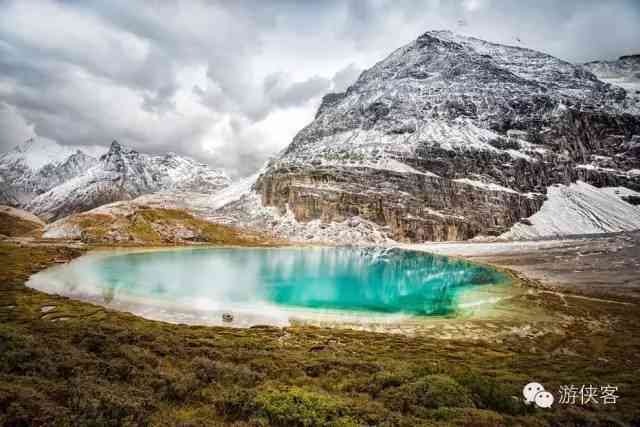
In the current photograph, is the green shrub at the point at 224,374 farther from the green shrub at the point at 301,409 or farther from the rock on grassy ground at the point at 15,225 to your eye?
the rock on grassy ground at the point at 15,225

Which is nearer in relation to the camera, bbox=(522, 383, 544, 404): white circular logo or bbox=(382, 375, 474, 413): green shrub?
bbox=(522, 383, 544, 404): white circular logo

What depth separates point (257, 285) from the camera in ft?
202

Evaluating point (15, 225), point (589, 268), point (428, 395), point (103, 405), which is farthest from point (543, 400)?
point (15, 225)

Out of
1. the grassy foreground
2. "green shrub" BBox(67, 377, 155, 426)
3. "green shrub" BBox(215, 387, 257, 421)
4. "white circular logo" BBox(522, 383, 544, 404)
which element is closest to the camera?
"green shrub" BBox(67, 377, 155, 426)

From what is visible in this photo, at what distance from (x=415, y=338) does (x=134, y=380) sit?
28168 mm

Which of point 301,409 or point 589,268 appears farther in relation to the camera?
point 589,268

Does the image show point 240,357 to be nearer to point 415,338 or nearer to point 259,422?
point 259,422

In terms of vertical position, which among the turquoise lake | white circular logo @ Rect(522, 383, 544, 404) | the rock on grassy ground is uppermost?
the rock on grassy ground

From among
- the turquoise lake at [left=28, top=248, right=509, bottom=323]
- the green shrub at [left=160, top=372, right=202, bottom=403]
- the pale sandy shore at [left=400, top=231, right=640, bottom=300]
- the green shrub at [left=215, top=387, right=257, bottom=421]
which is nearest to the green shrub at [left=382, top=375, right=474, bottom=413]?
the green shrub at [left=215, top=387, right=257, bottom=421]

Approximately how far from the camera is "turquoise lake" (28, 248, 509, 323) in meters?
47.3

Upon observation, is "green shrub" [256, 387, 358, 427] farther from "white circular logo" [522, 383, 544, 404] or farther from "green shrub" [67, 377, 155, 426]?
"white circular logo" [522, 383, 544, 404]

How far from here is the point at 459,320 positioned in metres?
43.1

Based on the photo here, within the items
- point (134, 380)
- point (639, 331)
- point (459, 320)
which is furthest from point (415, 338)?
point (134, 380)

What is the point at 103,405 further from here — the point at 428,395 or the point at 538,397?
the point at 538,397
